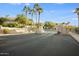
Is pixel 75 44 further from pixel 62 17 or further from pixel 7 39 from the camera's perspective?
pixel 7 39

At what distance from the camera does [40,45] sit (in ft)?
32.5

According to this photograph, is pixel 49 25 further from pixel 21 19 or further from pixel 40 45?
pixel 21 19

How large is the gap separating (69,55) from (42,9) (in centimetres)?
145

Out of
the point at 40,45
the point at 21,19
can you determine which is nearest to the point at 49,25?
the point at 40,45

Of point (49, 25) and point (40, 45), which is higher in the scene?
point (49, 25)

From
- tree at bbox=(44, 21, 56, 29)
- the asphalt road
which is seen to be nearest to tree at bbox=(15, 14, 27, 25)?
the asphalt road

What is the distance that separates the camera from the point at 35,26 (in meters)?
10.5

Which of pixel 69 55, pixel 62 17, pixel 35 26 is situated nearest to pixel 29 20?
pixel 35 26

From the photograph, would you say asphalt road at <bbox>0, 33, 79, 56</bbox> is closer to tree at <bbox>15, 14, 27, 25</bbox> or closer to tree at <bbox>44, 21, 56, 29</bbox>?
tree at <bbox>44, 21, 56, 29</bbox>

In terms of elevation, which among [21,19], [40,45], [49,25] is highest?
[21,19]

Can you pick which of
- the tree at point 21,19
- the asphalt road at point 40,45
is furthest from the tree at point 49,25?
the tree at point 21,19

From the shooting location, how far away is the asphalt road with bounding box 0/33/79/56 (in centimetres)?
966

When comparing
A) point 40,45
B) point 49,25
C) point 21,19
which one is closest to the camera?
point 40,45

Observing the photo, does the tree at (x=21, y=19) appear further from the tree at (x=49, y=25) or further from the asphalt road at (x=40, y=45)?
the tree at (x=49, y=25)
